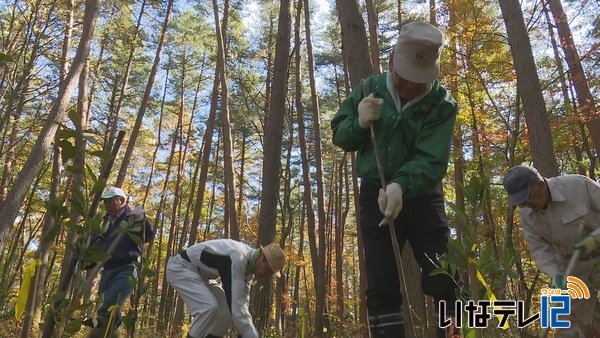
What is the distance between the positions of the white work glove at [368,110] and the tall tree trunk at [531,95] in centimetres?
531

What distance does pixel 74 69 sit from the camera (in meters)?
8.24

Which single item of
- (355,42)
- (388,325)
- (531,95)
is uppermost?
(531,95)

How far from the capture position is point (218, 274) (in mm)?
3793

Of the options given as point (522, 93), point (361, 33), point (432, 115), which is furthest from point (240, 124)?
point (432, 115)

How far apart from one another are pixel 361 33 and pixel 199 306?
294 centimetres

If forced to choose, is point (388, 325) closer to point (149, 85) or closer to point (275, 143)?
point (275, 143)

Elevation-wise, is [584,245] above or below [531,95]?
below

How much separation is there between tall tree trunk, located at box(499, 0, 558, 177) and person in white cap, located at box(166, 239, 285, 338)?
187 inches

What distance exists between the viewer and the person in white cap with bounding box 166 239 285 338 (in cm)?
340

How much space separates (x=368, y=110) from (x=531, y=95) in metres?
5.72

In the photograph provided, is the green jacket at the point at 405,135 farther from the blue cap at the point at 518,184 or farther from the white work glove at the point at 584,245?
the white work glove at the point at 584,245

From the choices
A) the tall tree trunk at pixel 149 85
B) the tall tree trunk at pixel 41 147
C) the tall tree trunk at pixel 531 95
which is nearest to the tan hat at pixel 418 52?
the tall tree trunk at pixel 531 95

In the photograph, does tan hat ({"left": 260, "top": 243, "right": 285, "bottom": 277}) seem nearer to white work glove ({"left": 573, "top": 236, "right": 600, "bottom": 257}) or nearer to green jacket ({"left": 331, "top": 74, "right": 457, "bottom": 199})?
green jacket ({"left": 331, "top": 74, "right": 457, "bottom": 199})

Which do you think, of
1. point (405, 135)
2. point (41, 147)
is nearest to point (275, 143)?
point (41, 147)
